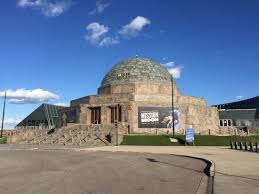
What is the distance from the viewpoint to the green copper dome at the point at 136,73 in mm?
41734

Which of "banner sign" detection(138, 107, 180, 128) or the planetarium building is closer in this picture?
"banner sign" detection(138, 107, 180, 128)

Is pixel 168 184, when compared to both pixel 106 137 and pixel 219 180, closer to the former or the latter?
pixel 219 180

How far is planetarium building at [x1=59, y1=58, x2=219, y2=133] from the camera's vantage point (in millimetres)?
34022

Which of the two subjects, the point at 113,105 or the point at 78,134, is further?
the point at 113,105

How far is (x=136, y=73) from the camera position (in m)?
42.4

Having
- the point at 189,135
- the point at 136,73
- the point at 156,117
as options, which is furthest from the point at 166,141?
the point at 136,73

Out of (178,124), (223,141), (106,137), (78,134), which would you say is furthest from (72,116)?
(223,141)

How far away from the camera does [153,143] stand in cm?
2666

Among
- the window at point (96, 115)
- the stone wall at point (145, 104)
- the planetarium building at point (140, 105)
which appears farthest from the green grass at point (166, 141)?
the window at point (96, 115)

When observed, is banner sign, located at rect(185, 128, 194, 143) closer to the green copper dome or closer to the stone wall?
the stone wall

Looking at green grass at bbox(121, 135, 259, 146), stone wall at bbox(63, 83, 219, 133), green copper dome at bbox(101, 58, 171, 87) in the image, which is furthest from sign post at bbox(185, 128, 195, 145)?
green copper dome at bbox(101, 58, 171, 87)

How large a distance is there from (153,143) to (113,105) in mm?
11367

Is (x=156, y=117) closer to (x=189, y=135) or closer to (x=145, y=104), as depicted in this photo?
(x=145, y=104)

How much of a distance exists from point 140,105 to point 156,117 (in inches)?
98.0
